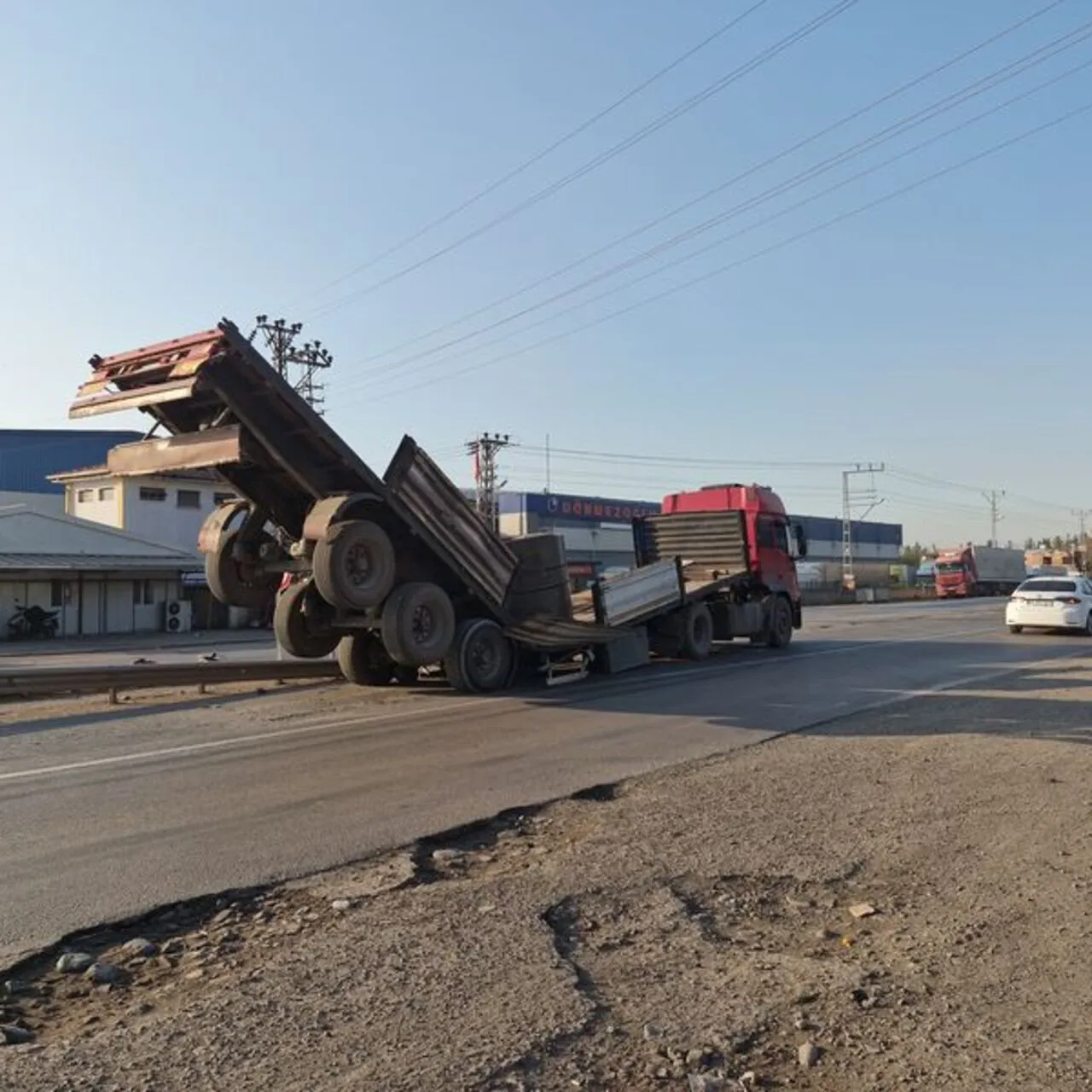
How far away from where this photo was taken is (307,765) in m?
9.41

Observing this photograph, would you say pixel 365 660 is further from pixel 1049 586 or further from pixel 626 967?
pixel 1049 586

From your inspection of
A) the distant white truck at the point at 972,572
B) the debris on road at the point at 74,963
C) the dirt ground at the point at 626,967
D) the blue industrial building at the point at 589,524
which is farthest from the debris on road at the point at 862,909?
the distant white truck at the point at 972,572

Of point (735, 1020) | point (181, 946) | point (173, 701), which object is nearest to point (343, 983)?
point (181, 946)

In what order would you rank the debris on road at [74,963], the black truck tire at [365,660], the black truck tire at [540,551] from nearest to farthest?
the debris on road at [74,963], the black truck tire at [365,660], the black truck tire at [540,551]

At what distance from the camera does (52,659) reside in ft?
92.0

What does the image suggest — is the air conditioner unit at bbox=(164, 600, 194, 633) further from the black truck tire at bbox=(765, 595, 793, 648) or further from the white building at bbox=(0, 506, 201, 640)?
the black truck tire at bbox=(765, 595, 793, 648)

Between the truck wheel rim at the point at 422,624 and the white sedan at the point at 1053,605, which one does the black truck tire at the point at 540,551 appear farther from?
the white sedan at the point at 1053,605

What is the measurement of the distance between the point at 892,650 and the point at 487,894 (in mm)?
18121

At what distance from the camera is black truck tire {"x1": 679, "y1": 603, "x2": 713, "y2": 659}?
65.3 ft

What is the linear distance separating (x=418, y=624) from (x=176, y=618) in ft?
97.6

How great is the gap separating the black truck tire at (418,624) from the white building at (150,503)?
33.3 meters

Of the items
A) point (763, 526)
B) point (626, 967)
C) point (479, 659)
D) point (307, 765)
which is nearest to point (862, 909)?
point (626, 967)

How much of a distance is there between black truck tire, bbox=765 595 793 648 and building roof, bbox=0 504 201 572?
83.2 feet

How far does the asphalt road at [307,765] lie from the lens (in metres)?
6.17
